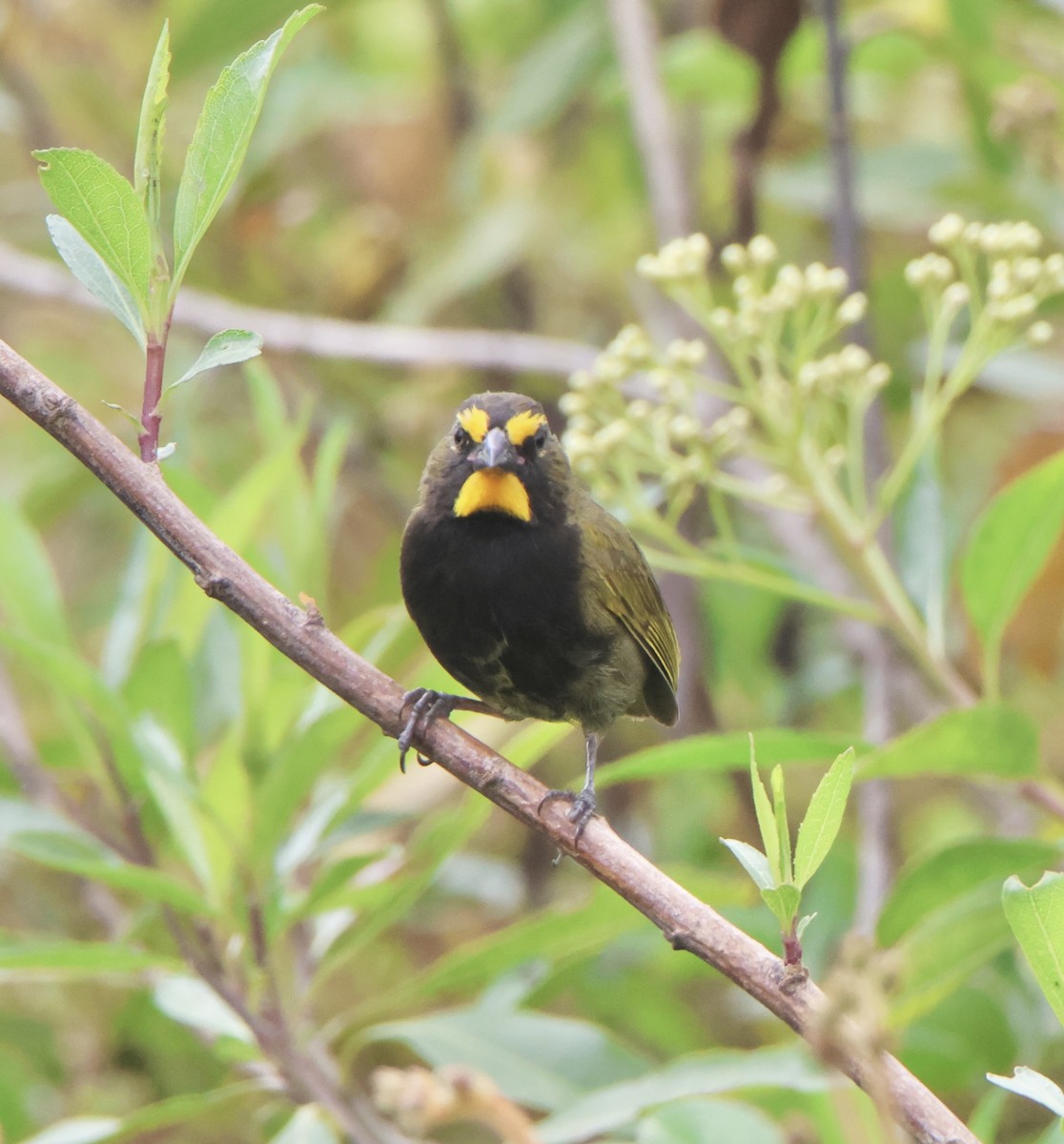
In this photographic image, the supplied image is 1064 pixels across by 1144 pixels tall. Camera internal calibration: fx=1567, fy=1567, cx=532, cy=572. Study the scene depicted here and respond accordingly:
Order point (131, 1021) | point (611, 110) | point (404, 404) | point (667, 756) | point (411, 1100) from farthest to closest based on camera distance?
point (611, 110)
point (404, 404)
point (131, 1021)
point (667, 756)
point (411, 1100)

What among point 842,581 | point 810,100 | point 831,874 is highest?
point 810,100

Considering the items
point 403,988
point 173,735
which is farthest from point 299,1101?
point 173,735

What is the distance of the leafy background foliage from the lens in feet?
10.00

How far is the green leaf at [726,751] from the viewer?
2795 mm

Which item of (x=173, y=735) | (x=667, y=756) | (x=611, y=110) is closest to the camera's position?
(x=667, y=756)

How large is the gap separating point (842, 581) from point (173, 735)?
6.85ft

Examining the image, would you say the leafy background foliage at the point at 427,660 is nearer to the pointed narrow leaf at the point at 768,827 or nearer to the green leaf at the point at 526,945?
the green leaf at the point at 526,945

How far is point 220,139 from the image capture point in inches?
79.5

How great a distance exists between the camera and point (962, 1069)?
3516 mm

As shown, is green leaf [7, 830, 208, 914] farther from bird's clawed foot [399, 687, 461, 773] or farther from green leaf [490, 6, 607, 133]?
green leaf [490, 6, 607, 133]

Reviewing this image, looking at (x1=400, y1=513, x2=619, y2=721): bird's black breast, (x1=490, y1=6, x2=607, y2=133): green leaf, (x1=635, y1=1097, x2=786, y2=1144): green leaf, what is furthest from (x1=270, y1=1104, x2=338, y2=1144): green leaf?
(x1=490, y1=6, x2=607, y2=133): green leaf

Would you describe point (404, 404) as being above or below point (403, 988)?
above

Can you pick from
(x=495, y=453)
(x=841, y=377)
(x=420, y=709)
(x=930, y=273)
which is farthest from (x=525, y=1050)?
(x=930, y=273)

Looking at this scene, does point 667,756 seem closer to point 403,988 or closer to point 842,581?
point 403,988
